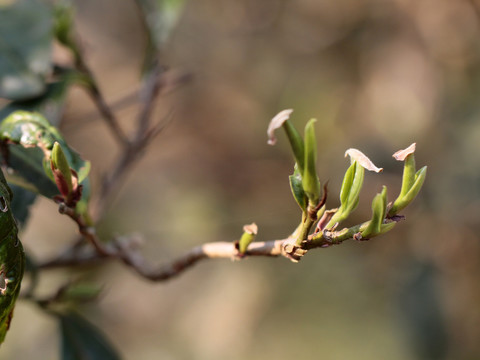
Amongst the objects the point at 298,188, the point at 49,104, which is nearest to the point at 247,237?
the point at 298,188

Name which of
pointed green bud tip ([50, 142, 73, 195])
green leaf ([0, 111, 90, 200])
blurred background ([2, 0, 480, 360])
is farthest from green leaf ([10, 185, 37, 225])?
blurred background ([2, 0, 480, 360])

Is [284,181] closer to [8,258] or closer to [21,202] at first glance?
[21,202]

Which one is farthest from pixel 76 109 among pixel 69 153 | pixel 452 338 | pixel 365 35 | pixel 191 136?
pixel 69 153

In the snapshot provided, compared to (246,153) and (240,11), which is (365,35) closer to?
(240,11)

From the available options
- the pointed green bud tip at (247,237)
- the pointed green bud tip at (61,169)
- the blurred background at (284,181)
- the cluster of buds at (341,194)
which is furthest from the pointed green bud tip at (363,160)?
the blurred background at (284,181)

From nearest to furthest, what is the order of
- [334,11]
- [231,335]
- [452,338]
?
[452,338], [231,335], [334,11]

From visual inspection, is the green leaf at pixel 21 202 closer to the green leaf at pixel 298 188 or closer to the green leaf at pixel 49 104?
the green leaf at pixel 49 104

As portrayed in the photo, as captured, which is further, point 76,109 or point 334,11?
point 76,109
